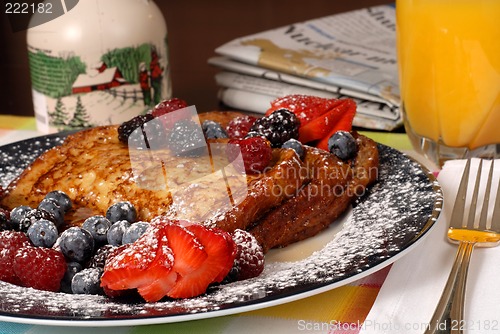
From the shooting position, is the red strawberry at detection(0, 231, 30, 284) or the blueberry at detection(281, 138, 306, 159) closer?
the red strawberry at detection(0, 231, 30, 284)

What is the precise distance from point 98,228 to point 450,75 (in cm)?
93

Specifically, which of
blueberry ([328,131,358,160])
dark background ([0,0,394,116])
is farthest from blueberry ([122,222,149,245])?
dark background ([0,0,394,116])

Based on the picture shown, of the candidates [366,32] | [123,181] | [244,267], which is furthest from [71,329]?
[366,32]

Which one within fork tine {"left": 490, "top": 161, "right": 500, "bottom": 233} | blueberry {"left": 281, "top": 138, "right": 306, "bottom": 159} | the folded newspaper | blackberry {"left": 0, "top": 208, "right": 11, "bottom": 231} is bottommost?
the folded newspaper

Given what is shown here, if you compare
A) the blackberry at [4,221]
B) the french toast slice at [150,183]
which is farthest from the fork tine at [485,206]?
the blackberry at [4,221]

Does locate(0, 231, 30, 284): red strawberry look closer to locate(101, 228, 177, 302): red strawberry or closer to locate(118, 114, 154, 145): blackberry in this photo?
locate(101, 228, 177, 302): red strawberry

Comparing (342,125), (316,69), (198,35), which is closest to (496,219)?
(342,125)

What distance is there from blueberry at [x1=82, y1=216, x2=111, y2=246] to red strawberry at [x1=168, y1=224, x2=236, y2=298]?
0.76 ft

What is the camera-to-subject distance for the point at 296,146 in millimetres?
1435

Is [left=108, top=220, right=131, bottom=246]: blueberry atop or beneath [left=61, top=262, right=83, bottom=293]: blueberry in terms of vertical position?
atop

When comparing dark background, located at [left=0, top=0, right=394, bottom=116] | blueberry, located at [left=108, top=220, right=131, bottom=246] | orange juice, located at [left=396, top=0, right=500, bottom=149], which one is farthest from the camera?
dark background, located at [left=0, top=0, right=394, bottom=116]

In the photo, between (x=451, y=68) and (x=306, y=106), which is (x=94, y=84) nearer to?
(x=306, y=106)

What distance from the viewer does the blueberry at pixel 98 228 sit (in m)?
1.22

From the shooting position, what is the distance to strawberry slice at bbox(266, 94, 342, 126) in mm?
1566
